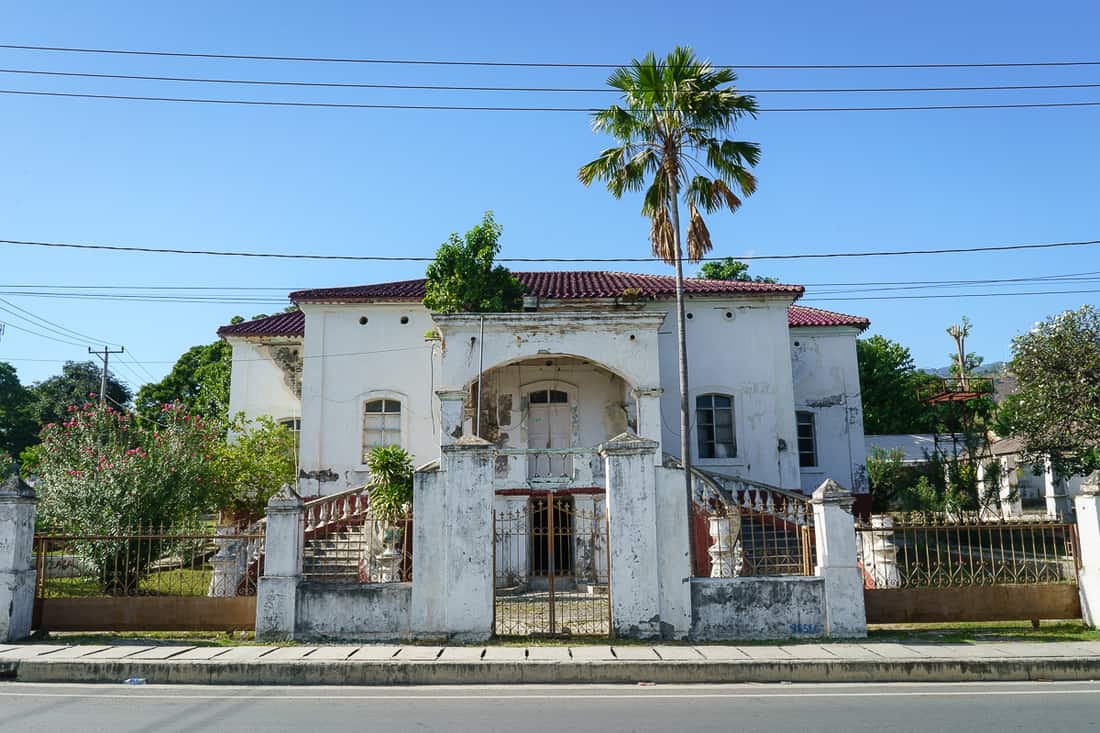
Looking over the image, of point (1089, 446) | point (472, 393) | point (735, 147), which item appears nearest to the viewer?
point (735, 147)

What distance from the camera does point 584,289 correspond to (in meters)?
21.8

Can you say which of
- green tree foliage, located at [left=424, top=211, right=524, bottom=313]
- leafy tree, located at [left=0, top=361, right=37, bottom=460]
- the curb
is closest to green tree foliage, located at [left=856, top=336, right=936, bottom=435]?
green tree foliage, located at [left=424, top=211, right=524, bottom=313]

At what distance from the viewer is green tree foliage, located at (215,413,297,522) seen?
19.7 metres

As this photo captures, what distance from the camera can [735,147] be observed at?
1509cm

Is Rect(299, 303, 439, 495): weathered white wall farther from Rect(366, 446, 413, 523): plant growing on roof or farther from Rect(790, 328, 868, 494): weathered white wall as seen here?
Rect(790, 328, 868, 494): weathered white wall

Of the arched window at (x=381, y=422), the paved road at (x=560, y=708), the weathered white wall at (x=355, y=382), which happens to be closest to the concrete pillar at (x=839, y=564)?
the paved road at (x=560, y=708)

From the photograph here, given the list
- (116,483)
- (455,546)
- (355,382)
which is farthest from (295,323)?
(455,546)

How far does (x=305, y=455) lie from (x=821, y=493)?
14.3m

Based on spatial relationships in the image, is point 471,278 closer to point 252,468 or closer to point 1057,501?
point 252,468

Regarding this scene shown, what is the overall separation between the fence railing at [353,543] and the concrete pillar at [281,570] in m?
1.33

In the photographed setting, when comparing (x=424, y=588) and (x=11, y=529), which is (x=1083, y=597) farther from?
(x=11, y=529)

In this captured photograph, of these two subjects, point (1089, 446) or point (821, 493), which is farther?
point (1089, 446)

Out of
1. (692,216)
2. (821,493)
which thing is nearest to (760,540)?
(821,493)

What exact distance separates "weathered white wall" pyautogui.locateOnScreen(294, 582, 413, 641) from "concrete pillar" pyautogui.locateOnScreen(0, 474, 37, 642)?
12.7 feet
